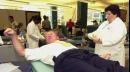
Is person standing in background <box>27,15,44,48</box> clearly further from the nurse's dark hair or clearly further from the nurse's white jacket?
the nurse's dark hair

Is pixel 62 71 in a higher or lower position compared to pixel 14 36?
lower

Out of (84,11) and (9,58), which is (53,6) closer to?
(84,11)

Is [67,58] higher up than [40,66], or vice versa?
[67,58]

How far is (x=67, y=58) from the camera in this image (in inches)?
83.0

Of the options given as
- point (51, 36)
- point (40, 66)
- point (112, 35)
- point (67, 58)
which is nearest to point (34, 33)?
point (112, 35)

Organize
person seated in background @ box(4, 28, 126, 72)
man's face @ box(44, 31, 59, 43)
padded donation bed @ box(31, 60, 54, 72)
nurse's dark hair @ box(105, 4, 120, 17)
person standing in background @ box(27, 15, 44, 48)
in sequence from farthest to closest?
person standing in background @ box(27, 15, 44, 48), nurse's dark hair @ box(105, 4, 120, 17), man's face @ box(44, 31, 59, 43), padded donation bed @ box(31, 60, 54, 72), person seated in background @ box(4, 28, 126, 72)

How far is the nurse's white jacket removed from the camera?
9.50 feet

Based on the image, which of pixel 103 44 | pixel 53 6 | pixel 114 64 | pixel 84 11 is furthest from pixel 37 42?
pixel 53 6

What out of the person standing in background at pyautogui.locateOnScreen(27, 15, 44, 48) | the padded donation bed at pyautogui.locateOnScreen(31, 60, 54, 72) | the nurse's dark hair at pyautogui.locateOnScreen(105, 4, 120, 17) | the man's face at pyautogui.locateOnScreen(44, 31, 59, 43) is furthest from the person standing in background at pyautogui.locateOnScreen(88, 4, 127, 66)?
the person standing in background at pyautogui.locateOnScreen(27, 15, 44, 48)

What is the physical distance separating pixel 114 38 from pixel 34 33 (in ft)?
8.50

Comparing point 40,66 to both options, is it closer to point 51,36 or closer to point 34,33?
point 51,36

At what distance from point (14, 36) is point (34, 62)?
0.28m

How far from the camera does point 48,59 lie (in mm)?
2289

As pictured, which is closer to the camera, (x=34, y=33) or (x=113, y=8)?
(x=113, y=8)
